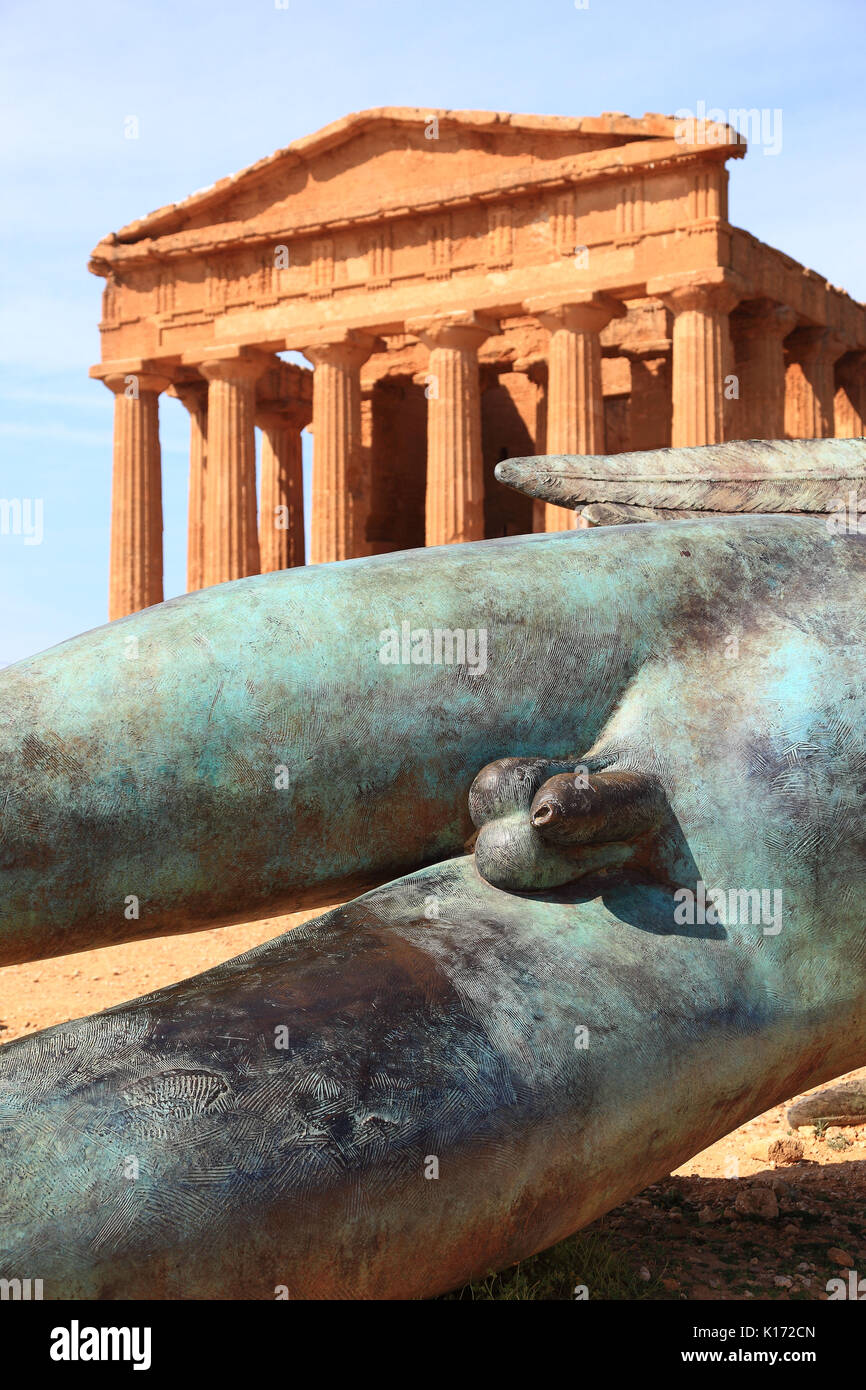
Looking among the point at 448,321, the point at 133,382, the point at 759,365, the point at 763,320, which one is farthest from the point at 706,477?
the point at 133,382

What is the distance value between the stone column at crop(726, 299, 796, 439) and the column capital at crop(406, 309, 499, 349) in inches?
161

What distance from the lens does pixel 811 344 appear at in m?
25.3

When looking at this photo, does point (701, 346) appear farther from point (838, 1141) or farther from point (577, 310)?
point (838, 1141)

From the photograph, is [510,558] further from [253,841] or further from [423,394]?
[423,394]

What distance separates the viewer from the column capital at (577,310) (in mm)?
22984

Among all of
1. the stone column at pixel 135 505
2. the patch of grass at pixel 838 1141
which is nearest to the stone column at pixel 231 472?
the stone column at pixel 135 505

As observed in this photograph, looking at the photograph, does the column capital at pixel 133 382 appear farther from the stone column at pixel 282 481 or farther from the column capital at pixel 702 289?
the column capital at pixel 702 289

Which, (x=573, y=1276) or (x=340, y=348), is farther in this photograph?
(x=340, y=348)

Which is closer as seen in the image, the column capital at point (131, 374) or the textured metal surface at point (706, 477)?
the textured metal surface at point (706, 477)

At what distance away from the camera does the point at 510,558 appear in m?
2.50

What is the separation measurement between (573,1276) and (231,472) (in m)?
24.2

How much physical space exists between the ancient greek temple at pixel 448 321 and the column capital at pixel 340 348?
39 millimetres

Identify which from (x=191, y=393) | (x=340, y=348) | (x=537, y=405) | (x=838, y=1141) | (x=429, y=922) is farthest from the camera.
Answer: (x=191, y=393)
